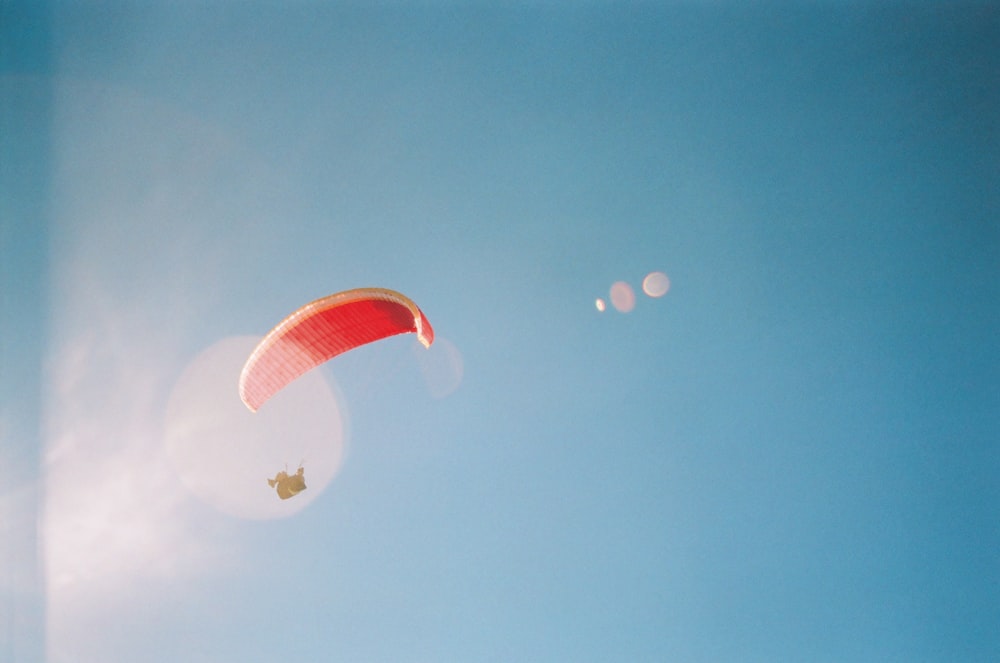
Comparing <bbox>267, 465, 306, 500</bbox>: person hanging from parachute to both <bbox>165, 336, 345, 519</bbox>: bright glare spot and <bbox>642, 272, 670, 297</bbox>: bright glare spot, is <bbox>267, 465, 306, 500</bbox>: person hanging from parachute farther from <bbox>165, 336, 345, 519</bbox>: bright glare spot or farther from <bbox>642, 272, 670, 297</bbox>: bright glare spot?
<bbox>642, 272, 670, 297</bbox>: bright glare spot

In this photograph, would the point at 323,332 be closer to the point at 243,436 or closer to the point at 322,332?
the point at 322,332

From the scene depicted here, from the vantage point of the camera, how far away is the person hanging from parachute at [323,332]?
2.40 metres

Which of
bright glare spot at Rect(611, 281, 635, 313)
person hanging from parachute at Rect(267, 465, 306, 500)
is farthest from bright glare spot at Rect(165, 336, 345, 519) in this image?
bright glare spot at Rect(611, 281, 635, 313)

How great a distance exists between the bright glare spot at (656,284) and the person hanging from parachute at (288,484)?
5.95 ft

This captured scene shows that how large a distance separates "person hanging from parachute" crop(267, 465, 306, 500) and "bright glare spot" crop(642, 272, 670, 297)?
5.95 ft

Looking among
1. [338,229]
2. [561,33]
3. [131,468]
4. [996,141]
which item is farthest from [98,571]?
[996,141]

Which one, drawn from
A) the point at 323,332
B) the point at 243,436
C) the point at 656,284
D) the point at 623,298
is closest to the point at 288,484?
the point at 243,436

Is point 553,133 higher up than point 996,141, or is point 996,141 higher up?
point 553,133

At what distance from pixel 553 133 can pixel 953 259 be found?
2.00 m

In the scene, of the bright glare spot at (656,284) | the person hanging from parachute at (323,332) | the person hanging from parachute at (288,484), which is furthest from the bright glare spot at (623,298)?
the person hanging from parachute at (288,484)

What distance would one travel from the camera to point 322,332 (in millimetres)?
2434

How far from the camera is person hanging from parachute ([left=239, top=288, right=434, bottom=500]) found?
7.88 feet

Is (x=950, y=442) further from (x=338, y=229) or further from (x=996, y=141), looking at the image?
(x=338, y=229)

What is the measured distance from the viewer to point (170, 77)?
10.4 ft
